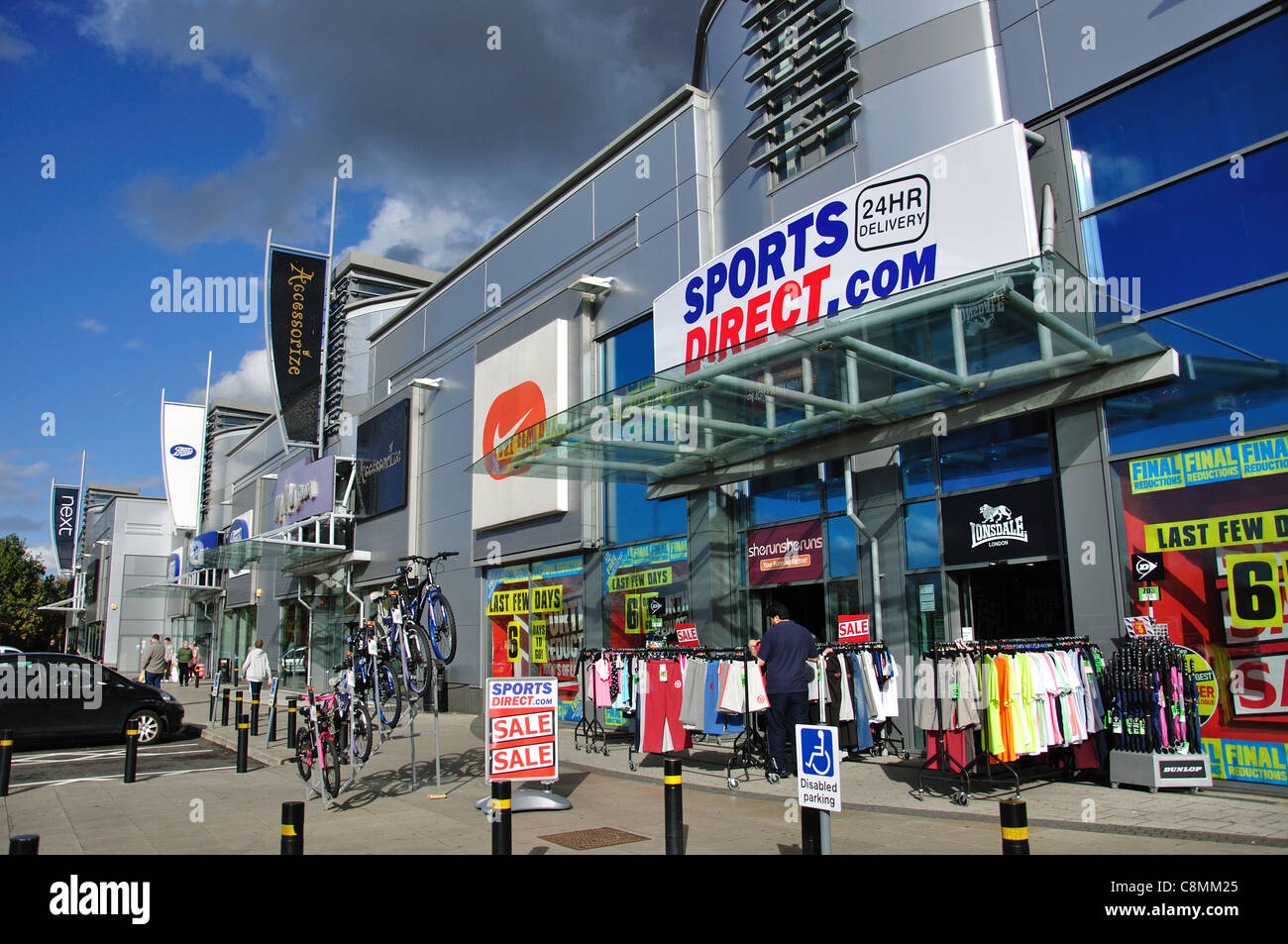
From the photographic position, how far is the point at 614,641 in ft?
55.8

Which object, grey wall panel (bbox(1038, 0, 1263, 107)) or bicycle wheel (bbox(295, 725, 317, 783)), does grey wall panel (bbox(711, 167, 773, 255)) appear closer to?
grey wall panel (bbox(1038, 0, 1263, 107))

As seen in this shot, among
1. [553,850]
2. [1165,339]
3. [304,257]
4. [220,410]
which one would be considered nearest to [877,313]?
[1165,339]

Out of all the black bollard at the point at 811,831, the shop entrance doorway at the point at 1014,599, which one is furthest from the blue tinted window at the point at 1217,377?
the black bollard at the point at 811,831

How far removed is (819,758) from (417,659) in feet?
19.5

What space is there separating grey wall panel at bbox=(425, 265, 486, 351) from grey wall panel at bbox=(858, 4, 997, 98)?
12.3m

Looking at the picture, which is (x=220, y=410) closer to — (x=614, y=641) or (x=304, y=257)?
(x=304, y=257)

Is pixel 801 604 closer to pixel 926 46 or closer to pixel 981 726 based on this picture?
pixel 981 726

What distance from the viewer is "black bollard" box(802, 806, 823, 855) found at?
5.70m

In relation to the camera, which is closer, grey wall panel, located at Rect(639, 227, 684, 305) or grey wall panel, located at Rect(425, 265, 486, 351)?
grey wall panel, located at Rect(639, 227, 684, 305)

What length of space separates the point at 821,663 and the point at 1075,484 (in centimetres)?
354

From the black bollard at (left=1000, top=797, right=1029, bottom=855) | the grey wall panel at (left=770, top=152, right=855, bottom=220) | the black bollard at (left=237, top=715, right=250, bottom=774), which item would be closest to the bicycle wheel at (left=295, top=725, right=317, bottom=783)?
the black bollard at (left=237, top=715, right=250, bottom=774)

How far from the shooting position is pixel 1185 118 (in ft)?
31.8

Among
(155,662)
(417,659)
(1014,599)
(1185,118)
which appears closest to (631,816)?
(417,659)

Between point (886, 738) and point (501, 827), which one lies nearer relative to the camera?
point (501, 827)
